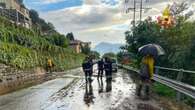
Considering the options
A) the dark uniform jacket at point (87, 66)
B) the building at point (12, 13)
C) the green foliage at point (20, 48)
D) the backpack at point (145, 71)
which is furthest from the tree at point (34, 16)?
the backpack at point (145, 71)

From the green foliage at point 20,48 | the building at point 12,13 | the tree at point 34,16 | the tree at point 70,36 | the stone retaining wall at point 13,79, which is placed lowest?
the stone retaining wall at point 13,79

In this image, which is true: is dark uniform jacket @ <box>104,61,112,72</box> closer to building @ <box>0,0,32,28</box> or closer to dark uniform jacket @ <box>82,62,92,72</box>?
dark uniform jacket @ <box>82,62,92,72</box>

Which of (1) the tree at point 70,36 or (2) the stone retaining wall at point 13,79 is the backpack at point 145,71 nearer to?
(2) the stone retaining wall at point 13,79

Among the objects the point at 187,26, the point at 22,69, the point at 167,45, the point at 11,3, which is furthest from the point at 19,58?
the point at 11,3

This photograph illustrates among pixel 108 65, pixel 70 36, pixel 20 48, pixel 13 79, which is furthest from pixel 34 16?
pixel 108 65

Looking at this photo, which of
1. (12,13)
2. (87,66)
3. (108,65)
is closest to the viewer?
(87,66)

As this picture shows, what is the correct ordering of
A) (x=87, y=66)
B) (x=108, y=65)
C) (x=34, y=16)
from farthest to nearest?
(x=34, y=16), (x=108, y=65), (x=87, y=66)

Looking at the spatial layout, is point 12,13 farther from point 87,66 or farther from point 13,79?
point 87,66

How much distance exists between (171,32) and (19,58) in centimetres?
1307

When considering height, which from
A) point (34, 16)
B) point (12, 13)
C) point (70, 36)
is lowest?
point (12, 13)

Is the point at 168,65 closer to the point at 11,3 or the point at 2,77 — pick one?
the point at 2,77

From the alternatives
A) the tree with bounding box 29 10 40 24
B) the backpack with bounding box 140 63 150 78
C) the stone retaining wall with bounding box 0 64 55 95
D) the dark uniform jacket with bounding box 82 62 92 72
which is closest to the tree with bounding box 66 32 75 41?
the tree with bounding box 29 10 40 24

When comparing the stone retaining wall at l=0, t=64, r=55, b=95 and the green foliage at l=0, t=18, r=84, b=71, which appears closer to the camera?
the stone retaining wall at l=0, t=64, r=55, b=95

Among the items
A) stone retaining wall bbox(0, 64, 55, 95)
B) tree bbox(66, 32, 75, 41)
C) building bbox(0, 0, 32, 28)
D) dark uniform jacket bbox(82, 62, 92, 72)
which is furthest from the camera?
tree bbox(66, 32, 75, 41)
